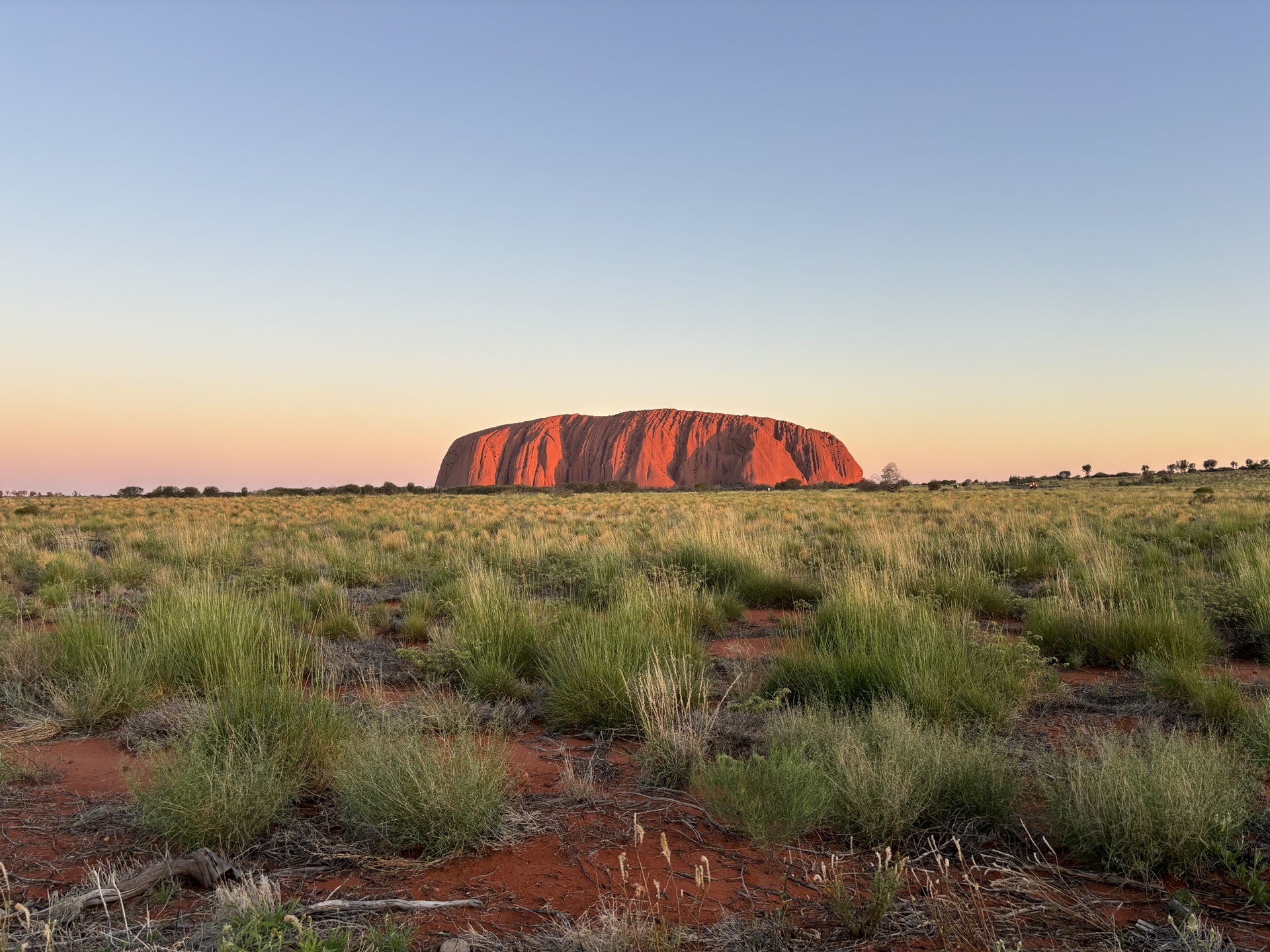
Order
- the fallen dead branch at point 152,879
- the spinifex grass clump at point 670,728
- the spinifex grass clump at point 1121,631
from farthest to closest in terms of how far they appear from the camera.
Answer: the spinifex grass clump at point 1121,631, the spinifex grass clump at point 670,728, the fallen dead branch at point 152,879

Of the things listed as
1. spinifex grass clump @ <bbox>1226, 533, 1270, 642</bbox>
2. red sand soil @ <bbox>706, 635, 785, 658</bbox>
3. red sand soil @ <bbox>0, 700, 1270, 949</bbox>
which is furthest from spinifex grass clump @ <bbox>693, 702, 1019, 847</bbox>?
spinifex grass clump @ <bbox>1226, 533, 1270, 642</bbox>

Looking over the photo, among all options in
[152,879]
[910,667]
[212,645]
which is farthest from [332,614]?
[910,667]

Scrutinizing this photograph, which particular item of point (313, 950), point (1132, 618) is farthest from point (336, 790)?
point (1132, 618)

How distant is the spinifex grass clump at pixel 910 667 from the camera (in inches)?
168

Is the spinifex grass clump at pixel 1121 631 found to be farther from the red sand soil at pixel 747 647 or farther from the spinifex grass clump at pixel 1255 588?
the red sand soil at pixel 747 647

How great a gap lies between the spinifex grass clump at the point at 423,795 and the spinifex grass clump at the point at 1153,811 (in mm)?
2313

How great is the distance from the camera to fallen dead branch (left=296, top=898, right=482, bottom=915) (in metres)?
2.40

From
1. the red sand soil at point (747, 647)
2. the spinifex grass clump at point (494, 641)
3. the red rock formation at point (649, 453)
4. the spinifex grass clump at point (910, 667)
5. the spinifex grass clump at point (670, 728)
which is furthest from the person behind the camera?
the red rock formation at point (649, 453)

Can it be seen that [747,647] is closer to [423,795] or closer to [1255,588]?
[423,795]

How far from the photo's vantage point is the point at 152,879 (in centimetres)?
258

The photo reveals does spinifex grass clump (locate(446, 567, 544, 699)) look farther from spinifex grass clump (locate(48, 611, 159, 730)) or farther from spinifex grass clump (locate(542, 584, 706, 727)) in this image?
spinifex grass clump (locate(48, 611, 159, 730))

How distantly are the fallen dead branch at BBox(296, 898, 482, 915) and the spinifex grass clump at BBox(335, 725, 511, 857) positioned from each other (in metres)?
0.34

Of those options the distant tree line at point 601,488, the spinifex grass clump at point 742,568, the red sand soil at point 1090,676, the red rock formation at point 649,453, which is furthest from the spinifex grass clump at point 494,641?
the red rock formation at point 649,453

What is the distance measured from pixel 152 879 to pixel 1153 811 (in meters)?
3.65
